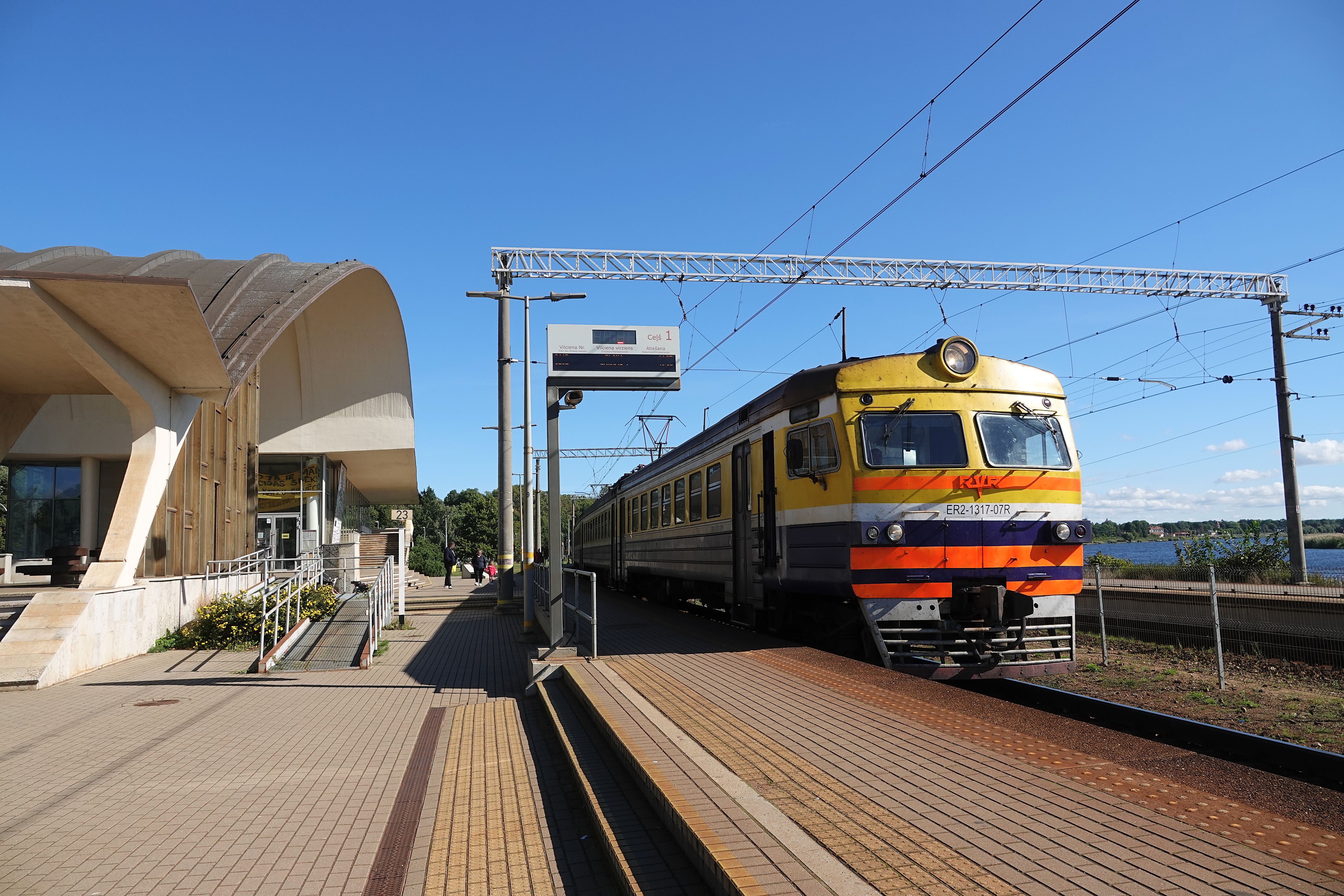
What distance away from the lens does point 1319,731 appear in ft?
25.4

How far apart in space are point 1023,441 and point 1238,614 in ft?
21.6

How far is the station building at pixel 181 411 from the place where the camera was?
13.9 m

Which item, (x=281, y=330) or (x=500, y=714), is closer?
(x=500, y=714)

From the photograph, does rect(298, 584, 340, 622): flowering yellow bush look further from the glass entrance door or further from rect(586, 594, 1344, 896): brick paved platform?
the glass entrance door

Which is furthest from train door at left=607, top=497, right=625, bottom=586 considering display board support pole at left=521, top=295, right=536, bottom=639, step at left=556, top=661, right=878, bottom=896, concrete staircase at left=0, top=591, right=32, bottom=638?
step at left=556, top=661, right=878, bottom=896

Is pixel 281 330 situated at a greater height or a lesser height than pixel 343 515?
greater

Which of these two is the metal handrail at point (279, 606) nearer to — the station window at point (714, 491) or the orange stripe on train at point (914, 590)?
the station window at point (714, 491)

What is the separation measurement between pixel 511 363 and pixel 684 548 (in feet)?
23.4

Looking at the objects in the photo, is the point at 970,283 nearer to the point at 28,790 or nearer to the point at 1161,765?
the point at 1161,765

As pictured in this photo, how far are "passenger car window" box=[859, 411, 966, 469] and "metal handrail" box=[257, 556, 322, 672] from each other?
30.2 ft

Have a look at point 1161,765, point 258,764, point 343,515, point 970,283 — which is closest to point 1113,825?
point 1161,765

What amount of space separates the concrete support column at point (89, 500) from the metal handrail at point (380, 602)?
1286 centimetres

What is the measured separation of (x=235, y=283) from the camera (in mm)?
23719

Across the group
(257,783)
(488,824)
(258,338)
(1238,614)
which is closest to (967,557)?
(488,824)
